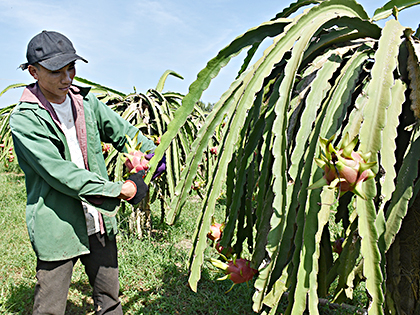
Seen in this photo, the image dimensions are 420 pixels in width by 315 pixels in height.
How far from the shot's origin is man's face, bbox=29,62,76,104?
1.47 meters

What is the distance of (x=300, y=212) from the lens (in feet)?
2.84

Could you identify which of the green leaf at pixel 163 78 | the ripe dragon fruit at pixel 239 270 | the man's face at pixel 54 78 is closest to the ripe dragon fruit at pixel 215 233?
the ripe dragon fruit at pixel 239 270

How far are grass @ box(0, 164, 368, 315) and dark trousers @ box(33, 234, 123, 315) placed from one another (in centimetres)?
55

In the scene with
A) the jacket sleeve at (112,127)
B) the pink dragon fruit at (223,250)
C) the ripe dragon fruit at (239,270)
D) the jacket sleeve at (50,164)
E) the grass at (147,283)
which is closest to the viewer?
the ripe dragon fruit at (239,270)

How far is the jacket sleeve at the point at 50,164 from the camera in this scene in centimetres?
140

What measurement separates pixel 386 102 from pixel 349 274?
488mm

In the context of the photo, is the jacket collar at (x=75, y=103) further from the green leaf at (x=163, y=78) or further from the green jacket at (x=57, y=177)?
the green leaf at (x=163, y=78)

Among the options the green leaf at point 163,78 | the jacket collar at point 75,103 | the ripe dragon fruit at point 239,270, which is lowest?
the ripe dragon fruit at point 239,270

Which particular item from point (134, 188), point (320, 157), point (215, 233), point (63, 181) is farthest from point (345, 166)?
point (63, 181)

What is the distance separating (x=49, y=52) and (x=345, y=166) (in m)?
1.28

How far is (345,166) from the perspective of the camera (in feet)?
2.26

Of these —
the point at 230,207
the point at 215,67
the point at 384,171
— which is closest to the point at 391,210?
the point at 384,171

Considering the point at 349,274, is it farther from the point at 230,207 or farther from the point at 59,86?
the point at 59,86

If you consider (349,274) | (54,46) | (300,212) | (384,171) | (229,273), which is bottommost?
(229,273)
